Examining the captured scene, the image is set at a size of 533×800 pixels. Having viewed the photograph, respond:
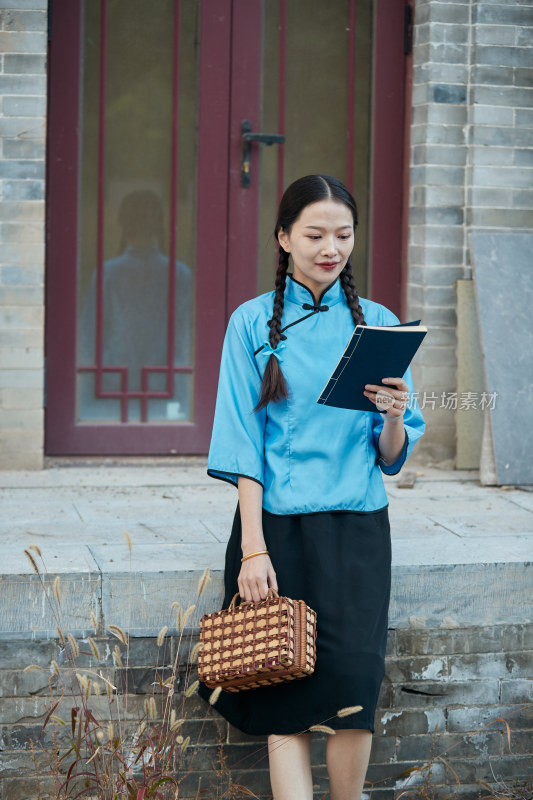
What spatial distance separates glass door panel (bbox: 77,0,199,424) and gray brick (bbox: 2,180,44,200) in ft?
1.18

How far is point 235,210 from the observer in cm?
579

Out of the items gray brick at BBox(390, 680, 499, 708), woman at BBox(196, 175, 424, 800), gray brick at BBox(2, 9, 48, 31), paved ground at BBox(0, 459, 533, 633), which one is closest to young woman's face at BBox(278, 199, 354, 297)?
woman at BBox(196, 175, 424, 800)

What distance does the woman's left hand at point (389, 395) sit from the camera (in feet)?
9.64

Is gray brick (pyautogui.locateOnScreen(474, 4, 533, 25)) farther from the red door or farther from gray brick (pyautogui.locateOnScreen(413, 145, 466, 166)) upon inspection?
gray brick (pyautogui.locateOnScreen(413, 145, 466, 166))

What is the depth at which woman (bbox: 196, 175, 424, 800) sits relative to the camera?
10.1ft

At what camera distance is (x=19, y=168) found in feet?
17.4

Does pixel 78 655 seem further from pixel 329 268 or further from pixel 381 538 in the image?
pixel 329 268

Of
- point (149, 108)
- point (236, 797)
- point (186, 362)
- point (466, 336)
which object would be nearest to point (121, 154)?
point (149, 108)

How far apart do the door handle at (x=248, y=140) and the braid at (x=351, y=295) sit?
2643mm

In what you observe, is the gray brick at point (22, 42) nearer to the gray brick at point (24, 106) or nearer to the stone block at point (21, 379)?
the gray brick at point (24, 106)

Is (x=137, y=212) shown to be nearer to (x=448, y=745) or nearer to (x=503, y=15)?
(x=503, y=15)

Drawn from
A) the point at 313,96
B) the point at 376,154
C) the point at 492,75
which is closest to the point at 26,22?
the point at 313,96

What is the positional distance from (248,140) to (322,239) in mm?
2798

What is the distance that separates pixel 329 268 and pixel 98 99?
2953 mm
